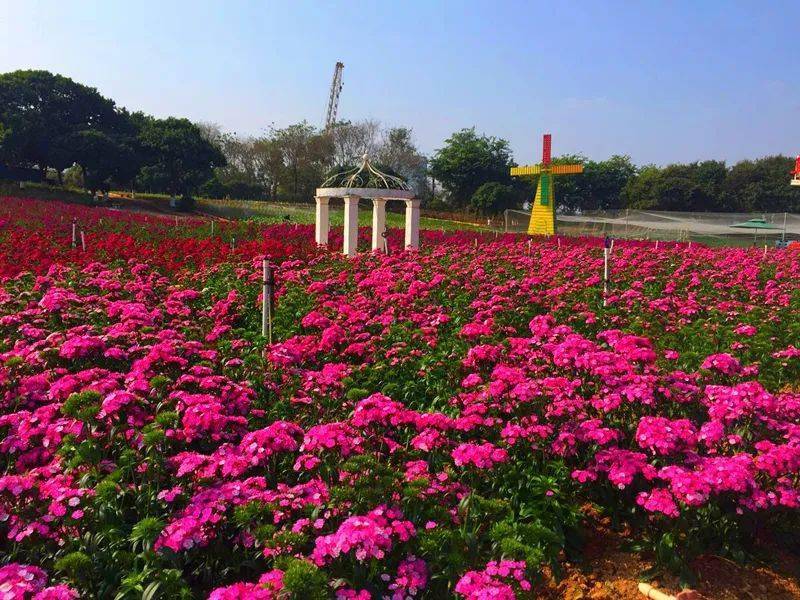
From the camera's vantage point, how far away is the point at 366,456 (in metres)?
3.27

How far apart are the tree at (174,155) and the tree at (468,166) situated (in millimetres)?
21432

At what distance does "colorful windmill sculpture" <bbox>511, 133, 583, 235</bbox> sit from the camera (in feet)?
105

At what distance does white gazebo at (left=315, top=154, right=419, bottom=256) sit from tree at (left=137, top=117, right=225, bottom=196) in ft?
109

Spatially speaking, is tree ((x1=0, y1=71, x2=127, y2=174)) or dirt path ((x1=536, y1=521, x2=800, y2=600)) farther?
tree ((x1=0, y1=71, x2=127, y2=174))

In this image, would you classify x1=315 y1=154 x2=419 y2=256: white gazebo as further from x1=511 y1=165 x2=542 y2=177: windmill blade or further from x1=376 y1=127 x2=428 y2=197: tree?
x1=376 y1=127 x2=428 y2=197: tree

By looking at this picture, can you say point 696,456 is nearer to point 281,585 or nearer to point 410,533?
point 410,533

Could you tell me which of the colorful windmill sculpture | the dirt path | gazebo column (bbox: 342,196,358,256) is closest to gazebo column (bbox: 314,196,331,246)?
gazebo column (bbox: 342,196,358,256)

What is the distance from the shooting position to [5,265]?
9.52 m

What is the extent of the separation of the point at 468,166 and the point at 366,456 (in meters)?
56.7

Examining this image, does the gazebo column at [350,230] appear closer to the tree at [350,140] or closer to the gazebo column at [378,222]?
the gazebo column at [378,222]

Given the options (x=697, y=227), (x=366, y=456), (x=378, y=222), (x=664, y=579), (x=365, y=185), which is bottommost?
(x=664, y=579)

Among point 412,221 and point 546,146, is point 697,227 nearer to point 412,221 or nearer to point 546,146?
point 546,146

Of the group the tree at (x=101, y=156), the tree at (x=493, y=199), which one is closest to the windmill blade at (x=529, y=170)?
the tree at (x=493, y=199)

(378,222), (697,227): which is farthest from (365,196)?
(697,227)
